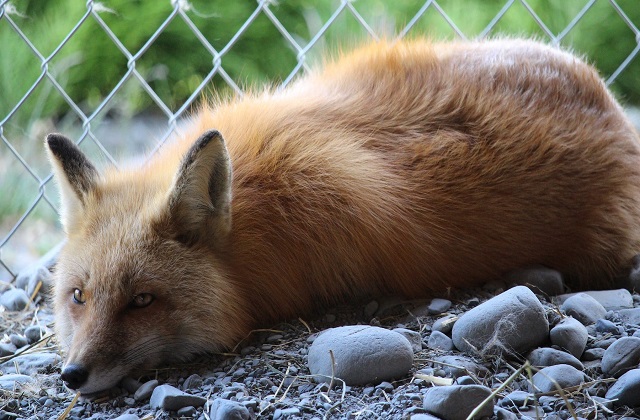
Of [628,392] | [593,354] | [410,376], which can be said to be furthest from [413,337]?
[628,392]

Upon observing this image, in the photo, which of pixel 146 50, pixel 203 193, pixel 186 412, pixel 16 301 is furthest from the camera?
pixel 146 50

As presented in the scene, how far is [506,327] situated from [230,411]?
97 cm

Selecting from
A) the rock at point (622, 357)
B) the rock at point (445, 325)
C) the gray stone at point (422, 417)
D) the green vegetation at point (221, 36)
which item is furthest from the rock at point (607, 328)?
the green vegetation at point (221, 36)

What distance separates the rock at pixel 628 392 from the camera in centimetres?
222

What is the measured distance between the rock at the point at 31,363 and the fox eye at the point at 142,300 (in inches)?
23.2

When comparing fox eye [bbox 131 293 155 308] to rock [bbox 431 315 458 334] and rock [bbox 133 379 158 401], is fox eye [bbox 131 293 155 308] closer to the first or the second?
rock [bbox 133 379 158 401]

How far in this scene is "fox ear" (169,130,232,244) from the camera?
2.65 metres

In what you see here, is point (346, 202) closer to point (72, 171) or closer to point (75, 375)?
point (72, 171)

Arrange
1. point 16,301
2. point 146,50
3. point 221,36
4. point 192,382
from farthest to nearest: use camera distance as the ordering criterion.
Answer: point 221,36, point 146,50, point 16,301, point 192,382

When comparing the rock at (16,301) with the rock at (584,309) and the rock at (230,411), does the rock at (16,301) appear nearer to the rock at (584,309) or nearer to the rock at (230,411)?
the rock at (230,411)

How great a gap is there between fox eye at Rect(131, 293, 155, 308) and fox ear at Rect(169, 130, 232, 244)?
0.25m

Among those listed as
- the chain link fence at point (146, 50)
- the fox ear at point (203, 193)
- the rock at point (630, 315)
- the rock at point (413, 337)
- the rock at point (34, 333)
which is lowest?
the rock at point (630, 315)

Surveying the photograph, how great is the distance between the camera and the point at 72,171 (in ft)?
9.71

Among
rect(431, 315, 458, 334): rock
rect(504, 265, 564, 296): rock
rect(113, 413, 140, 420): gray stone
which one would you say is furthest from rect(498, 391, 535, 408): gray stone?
rect(113, 413, 140, 420): gray stone
